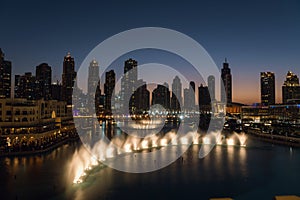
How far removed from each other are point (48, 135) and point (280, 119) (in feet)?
144

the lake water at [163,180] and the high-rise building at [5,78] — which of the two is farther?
the high-rise building at [5,78]

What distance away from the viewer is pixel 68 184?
456 inches

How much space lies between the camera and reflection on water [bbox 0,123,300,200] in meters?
10.6

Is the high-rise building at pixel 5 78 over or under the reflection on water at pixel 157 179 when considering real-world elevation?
over

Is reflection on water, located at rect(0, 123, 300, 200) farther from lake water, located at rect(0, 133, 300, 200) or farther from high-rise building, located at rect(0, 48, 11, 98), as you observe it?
high-rise building, located at rect(0, 48, 11, 98)

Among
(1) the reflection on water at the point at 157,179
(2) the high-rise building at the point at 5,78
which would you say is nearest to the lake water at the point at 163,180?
(1) the reflection on water at the point at 157,179

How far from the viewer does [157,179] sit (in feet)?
42.3

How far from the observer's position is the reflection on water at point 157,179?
10641 mm

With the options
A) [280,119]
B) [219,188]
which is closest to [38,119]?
[219,188]

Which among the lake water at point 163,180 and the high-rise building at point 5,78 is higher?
the high-rise building at point 5,78

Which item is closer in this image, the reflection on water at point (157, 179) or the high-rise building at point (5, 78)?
the reflection on water at point (157, 179)

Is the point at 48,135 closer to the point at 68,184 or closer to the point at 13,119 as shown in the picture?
the point at 13,119

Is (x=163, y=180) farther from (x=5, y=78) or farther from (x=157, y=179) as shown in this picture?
(x=5, y=78)

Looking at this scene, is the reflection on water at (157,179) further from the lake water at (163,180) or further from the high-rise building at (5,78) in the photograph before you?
the high-rise building at (5,78)
